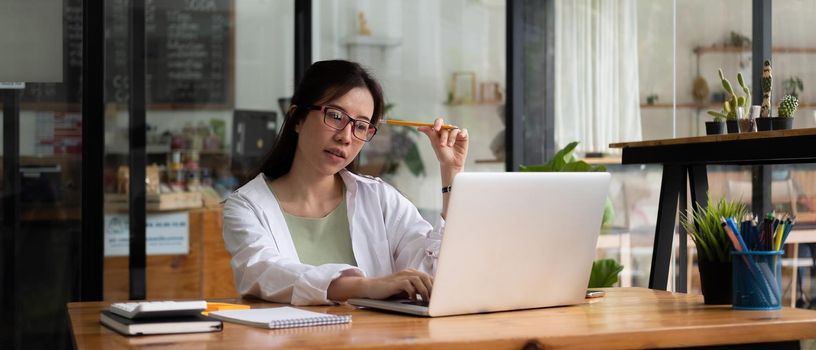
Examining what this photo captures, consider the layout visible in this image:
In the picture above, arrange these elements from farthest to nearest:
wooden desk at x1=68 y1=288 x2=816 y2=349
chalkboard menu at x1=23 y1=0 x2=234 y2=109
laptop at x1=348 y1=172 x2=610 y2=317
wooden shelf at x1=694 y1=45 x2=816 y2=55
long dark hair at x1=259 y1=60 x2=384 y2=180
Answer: chalkboard menu at x1=23 y1=0 x2=234 y2=109 < wooden shelf at x1=694 y1=45 x2=816 y2=55 < long dark hair at x1=259 y1=60 x2=384 y2=180 < laptop at x1=348 y1=172 x2=610 y2=317 < wooden desk at x1=68 y1=288 x2=816 y2=349

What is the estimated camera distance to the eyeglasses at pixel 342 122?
247 centimetres

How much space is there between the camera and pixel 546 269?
195 cm

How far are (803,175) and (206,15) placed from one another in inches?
99.8

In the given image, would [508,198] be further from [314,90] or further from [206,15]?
[206,15]

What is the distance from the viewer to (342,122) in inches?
97.6

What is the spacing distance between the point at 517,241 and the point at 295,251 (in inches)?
28.4

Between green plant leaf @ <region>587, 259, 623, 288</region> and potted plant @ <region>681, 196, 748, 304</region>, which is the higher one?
potted plant @ <region>681, 196, 748, 304</region>

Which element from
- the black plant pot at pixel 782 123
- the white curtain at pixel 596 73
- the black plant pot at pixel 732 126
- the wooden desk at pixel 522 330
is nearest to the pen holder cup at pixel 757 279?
the wooden desk at pixel 522 330

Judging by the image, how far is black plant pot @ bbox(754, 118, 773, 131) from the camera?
3156mm

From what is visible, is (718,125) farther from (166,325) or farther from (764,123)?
(166,325)

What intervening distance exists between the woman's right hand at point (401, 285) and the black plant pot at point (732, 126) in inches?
66.1

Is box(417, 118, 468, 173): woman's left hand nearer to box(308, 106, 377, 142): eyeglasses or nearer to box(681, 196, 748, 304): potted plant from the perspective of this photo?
box(308, 106, 377, 142): eyeglasses

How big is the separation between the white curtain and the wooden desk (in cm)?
292

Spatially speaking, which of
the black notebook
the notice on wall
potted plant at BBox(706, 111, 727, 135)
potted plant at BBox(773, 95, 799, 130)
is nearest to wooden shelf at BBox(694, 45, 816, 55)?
potted plant at BBox(706, 111, 727, 135)
